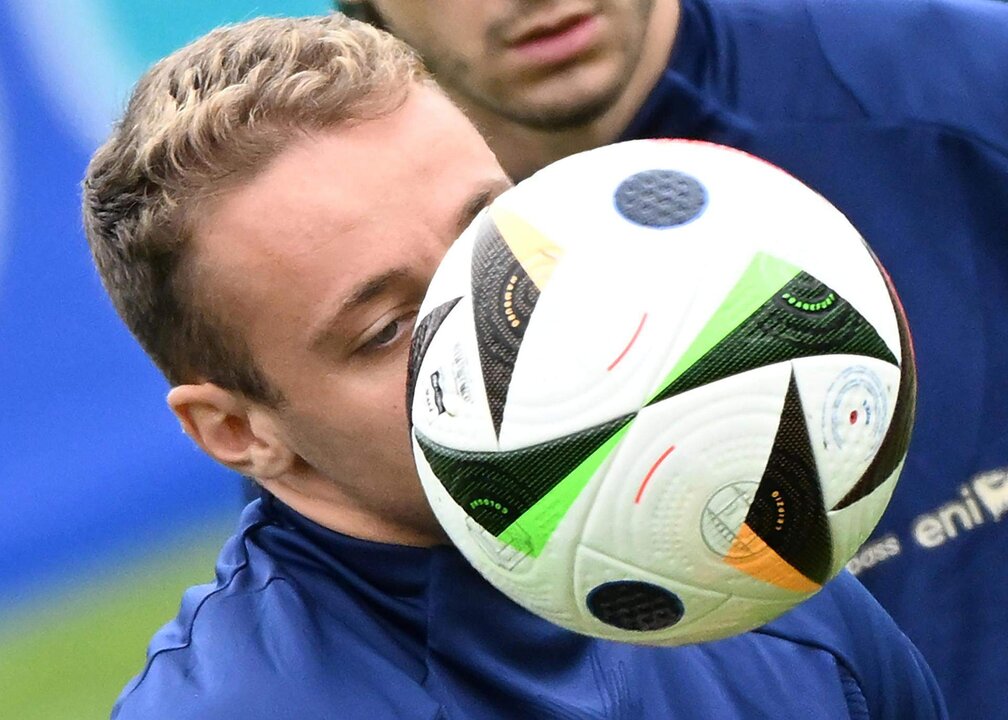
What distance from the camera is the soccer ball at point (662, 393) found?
55.1 inches

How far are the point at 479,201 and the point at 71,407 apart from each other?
3.28 m

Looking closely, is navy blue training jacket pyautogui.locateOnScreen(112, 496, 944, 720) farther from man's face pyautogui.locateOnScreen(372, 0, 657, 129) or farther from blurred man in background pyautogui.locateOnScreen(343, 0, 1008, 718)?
man's face pyautogui.locateOnScreen(372, 0, 657, 129)

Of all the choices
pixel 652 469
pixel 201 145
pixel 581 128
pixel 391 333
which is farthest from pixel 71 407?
pixel 652 469

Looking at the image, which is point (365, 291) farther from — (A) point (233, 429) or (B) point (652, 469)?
(B) point (652, 469)

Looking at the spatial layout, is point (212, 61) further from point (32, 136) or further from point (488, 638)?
point (32, 136)

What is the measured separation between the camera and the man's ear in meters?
1.92

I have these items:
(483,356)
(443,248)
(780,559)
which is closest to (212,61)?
(443,248)

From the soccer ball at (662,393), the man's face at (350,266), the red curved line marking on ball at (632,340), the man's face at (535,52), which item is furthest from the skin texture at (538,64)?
the red curved line marking on ball at (632,340)

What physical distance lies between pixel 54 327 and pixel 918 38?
2.99 metres

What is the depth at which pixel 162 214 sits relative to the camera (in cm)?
187

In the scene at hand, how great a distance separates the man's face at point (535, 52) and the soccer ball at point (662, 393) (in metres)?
1.19

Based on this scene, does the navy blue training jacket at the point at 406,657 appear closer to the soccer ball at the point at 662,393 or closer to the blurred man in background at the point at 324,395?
the blurred man in background at the point at 324,395

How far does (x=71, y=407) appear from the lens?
15.5 ft

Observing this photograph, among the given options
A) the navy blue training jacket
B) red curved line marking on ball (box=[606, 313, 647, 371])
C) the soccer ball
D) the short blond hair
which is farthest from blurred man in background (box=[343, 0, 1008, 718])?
red curved line marking on ball (box=[606, 313, 647, 371])
